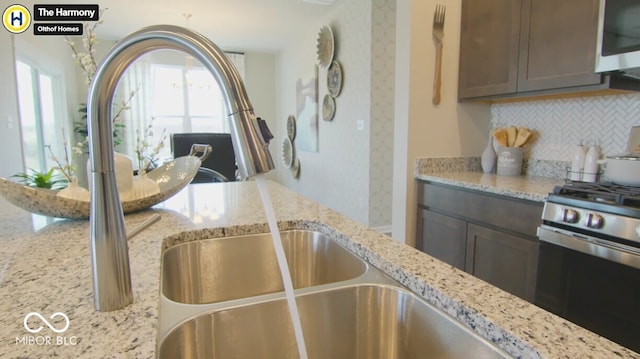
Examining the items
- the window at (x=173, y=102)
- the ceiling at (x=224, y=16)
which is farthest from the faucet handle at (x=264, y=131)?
the window at (x=173, y=102)

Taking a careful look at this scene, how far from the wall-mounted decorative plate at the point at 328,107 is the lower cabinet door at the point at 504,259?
2.69 m

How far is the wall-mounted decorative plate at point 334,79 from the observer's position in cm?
409

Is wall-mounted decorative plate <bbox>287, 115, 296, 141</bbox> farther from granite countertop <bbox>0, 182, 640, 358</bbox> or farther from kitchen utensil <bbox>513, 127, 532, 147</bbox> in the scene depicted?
granite countertop <bbox>0, 182, 640, 358</bbox>

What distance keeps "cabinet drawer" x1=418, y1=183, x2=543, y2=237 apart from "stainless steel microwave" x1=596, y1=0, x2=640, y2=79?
70cm

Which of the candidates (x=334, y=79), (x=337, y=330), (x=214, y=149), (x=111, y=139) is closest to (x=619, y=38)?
(x=337, y=330)

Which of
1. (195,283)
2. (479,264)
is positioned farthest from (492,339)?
(479,264)

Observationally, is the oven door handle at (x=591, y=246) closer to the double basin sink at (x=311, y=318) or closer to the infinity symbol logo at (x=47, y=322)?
the double basin sink at (x=311, y=318)

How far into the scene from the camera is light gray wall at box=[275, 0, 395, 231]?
3.54 meters

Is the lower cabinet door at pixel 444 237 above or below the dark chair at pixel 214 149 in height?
below

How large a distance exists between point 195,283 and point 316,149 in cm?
403

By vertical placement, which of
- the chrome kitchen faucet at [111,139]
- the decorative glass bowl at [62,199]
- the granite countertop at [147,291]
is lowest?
the granite countertop at [147,291]

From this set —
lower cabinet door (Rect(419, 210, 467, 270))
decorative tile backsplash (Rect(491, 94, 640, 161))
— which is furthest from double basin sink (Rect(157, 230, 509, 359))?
decorative tile backsplash (Rect(491, 94, 640, 161))

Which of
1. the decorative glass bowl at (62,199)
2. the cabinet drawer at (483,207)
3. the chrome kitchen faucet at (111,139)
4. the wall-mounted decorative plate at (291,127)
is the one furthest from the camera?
the wall-mounted decorative plate at (291,127)

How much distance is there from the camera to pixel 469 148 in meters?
2.47
